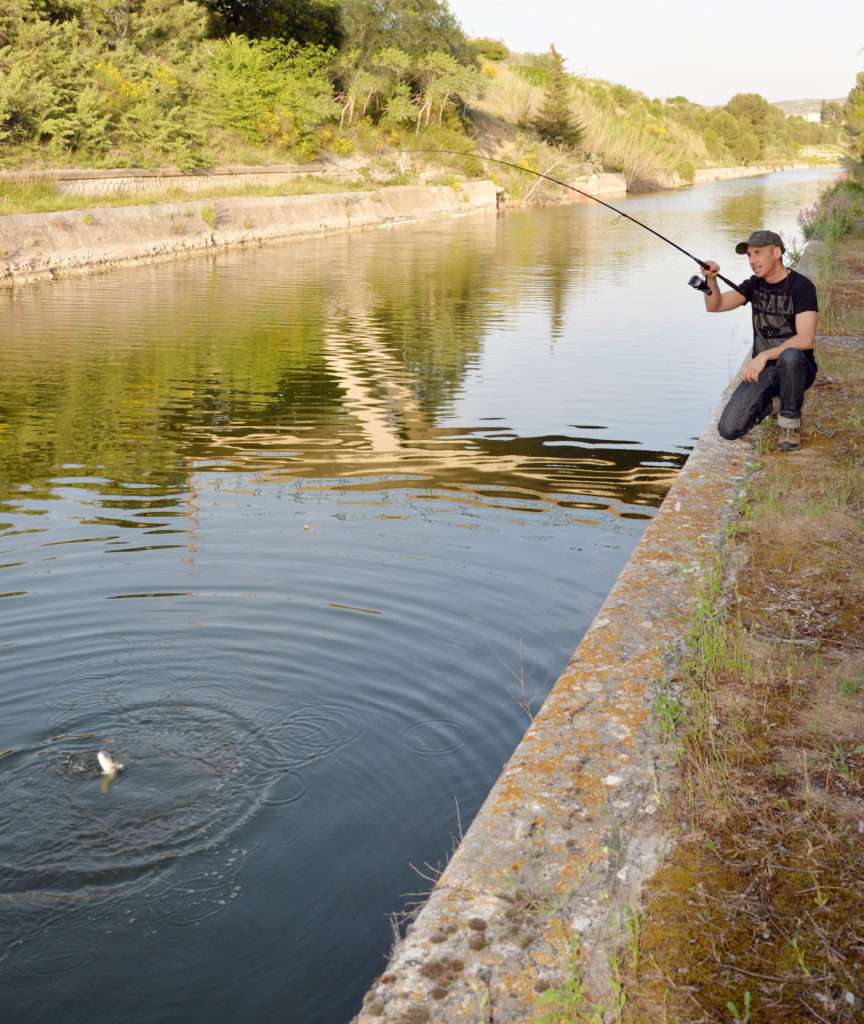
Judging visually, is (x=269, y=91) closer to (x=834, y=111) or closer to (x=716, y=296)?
(x=716, y=296)

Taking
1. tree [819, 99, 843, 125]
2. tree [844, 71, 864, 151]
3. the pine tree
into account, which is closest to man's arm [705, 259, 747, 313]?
tree [844, 71, 864, 151]

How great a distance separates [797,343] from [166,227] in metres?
23.0

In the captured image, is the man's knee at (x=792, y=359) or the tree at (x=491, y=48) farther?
the tree at (x=491, y=48)

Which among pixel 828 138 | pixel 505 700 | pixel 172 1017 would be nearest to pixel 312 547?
pixel 505 700

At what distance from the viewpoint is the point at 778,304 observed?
8.18 metres

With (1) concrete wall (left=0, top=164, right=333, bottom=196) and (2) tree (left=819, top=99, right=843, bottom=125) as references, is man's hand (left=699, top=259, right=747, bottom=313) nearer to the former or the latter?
(1) concrete wall (left=0, top=164, right=333, bottom=196)

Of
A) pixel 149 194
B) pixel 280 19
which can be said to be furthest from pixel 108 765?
pixel 280 19

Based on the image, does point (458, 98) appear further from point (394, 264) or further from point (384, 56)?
point (394, 264)

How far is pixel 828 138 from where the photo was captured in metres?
174

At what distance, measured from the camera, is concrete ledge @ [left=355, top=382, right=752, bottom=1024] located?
2.84 metres

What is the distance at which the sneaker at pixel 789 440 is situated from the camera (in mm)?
7820

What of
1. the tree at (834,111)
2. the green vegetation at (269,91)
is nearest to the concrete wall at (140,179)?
the green vegetation at (269,91)

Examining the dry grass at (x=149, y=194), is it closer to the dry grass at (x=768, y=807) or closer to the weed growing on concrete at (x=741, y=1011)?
the dry grass at (x=768, y=807)

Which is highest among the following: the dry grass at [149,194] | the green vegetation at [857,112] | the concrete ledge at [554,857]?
the green vegetation at [857,112]
